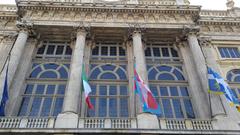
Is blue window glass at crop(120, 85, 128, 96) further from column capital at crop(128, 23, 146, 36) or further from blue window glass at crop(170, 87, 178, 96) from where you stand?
column capital at crop(128, 23, 146, 36)

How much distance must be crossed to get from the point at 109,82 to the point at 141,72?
2.70 m

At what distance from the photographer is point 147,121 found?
567 inches

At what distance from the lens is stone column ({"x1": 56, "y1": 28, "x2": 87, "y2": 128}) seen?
→ 14217 millimetres

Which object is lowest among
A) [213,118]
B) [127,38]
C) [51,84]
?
[213,118]

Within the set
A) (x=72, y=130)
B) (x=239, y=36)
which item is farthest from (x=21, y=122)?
(x=239, y=36)

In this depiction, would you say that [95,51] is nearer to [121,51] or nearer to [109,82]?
[121,51]

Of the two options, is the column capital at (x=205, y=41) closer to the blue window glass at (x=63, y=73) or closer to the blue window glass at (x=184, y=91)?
the blue window glass at (x=184, y=91)

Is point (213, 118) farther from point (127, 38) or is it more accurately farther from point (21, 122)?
point (21, 122)

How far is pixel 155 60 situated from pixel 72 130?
9.86 meters

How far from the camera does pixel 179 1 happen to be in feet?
78.4

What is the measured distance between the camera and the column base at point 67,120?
13906 mm

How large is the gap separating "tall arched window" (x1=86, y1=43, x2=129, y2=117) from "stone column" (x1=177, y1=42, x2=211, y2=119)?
4.73 m

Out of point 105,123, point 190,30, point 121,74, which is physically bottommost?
point 105,123

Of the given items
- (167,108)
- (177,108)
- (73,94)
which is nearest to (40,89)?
(73,94)
